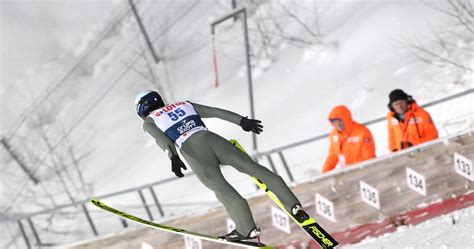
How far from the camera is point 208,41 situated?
83.4 feet

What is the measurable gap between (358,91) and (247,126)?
1141cm

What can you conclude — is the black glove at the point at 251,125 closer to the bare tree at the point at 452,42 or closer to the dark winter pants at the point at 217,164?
the dark winter pants at the point at 217,164

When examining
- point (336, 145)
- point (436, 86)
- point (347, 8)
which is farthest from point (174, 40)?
point (336, 145)

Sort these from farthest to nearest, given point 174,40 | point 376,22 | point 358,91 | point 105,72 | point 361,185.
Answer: point 105,72
point 174,40
point 376,22
point 358,91
point 361,185

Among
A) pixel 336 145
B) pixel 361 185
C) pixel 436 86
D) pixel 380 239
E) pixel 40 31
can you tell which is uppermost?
pixel 40 31

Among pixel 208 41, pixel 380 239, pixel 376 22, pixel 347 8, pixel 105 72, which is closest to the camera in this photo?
pixel 380 239

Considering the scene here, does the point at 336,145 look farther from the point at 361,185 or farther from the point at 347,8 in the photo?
the point at 347,8

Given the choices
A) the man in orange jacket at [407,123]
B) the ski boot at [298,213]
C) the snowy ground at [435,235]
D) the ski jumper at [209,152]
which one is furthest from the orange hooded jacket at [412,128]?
the ski jumper at [209,152]

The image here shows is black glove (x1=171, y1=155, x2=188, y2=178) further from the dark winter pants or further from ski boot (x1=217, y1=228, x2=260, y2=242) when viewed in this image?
ski boot (x1=217, y1=228, x2=260, y2=242)

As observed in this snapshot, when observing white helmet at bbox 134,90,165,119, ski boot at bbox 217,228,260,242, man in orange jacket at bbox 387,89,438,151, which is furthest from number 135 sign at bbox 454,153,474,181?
white helmet at bbox 134,90,165,119

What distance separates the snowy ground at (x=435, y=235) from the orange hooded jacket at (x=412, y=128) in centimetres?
102

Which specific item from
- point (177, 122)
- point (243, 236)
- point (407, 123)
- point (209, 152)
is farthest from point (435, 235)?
point (177, 122)

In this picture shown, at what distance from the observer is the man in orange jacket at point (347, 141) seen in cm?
716

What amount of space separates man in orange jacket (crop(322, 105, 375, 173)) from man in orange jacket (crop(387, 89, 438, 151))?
0.32m
